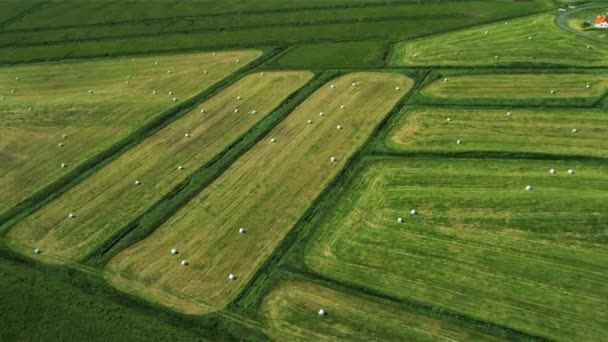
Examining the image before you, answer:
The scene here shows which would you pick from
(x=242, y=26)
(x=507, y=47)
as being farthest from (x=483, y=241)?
(x=242, y=26)

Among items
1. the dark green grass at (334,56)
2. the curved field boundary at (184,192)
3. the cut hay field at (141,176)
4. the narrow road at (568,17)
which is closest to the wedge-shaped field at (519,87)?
the dark green grass at (334,56)

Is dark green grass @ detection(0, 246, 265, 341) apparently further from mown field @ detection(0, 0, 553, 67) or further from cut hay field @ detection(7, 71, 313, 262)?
mown field @ detection(0, 0, 553, 67)

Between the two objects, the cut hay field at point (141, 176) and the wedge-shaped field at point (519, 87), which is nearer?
the cut hay field at point (141, 176)

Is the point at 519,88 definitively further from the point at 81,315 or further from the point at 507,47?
the point at 81,315

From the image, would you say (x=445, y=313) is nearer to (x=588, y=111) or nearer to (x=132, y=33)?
(x=588, y=111)

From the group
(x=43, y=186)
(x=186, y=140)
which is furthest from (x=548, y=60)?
(x=43, y=186)

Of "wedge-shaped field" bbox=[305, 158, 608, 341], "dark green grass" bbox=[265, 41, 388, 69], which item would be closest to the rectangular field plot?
"dark green grass" bbox=[265, 41, 388, 69]

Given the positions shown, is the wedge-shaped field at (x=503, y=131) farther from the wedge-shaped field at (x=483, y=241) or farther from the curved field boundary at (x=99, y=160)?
the curved field boundary at (x=99, y=160)
